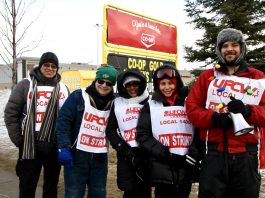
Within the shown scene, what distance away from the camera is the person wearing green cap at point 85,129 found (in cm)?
335

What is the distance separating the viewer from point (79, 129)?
3404 millimetres

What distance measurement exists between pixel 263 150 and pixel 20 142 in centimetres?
249

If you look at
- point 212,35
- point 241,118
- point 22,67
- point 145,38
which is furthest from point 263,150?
point 212,35

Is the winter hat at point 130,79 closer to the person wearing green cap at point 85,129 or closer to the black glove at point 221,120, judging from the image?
the person wearing green cap at point 85,129

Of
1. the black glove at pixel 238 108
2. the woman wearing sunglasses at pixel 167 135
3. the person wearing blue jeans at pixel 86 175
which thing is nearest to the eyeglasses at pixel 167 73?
the woman wearing sunglasses at pixel 167 135

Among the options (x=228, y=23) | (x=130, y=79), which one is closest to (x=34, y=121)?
(x=130, y=79)

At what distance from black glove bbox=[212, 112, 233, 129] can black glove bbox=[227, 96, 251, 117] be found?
0.07 metres

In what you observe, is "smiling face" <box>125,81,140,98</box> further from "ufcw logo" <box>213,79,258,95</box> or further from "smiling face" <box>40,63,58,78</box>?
"smiling face" <box>40,63,58,78</box>

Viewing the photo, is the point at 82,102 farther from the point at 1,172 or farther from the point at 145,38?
the point at 1,172

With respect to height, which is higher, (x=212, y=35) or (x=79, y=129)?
(x=212, y=35)

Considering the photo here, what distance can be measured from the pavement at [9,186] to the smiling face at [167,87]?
2.85 m

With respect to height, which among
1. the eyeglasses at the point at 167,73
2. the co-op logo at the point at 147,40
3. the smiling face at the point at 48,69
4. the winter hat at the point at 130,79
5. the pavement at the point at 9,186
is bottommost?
the pavement at the point at 9,186

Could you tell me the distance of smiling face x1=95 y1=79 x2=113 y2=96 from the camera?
3.39 m

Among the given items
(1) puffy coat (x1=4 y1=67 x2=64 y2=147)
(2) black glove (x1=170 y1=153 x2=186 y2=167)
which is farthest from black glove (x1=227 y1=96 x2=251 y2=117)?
(1) puffy coat (x1=4 y1=67 x2=64 y2=147)
